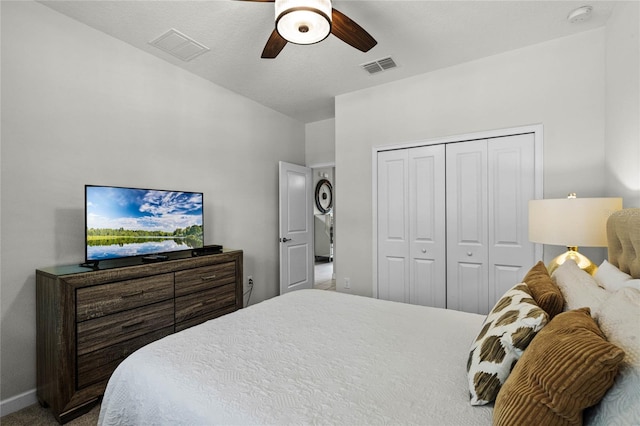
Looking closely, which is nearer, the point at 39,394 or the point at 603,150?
the point at 39,394

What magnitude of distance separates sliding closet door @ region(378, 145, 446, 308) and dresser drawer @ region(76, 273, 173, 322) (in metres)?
2.29

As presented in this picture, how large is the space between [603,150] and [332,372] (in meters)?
2.87

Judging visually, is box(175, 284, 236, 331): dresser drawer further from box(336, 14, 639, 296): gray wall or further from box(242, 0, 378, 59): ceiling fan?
box(242, 0, 378, 59): ceiling fan

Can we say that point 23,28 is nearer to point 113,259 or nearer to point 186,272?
point 113,259

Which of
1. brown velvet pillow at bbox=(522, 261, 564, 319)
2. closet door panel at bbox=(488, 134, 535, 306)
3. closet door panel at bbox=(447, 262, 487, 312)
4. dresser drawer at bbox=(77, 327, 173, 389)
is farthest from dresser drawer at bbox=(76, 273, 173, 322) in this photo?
closet door panel at bbox=(488, 134, 535, 306)

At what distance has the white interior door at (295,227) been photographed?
14.3 ft

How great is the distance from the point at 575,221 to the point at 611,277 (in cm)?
77

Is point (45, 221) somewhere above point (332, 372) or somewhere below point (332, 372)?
above

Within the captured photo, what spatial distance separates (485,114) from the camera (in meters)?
3.04

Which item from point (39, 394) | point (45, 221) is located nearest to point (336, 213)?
point (45, 221)

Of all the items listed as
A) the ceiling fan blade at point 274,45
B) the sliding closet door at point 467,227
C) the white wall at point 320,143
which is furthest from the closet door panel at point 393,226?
the ceiling fan blade at point 274,45

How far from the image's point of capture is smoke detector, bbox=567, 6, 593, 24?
7.51 ft

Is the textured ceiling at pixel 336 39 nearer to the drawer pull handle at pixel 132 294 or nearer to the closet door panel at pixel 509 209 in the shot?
the closet door panel at pixel 509 209

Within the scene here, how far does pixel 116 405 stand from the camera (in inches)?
49.0
